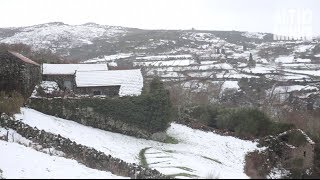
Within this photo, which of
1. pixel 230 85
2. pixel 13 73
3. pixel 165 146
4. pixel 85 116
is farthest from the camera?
pixel 230 85

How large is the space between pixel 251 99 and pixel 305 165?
44.1 meters

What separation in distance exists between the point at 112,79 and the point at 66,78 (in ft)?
18.0

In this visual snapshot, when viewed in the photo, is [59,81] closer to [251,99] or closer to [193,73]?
[251,99]

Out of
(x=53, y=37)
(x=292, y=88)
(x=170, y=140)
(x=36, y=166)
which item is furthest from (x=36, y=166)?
(x=53, y=37)

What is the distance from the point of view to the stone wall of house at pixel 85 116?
33.9 meters

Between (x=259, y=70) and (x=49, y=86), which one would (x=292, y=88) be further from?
(x=49, y=86)

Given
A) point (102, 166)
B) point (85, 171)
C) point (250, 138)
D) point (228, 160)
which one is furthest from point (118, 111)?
point (85, 171)

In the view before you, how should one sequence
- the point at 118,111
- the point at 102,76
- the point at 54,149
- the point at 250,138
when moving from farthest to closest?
the point at 102,76 < the point at 250,138 < the point at 118,111 < the point at 54,149

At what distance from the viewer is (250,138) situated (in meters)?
39.2

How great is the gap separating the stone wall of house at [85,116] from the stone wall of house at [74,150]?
8.32 m

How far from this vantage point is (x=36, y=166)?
16500mm

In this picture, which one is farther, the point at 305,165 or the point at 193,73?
the point at 193,73

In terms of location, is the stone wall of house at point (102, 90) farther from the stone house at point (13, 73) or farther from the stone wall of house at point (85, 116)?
the stone house at point (13, 73)

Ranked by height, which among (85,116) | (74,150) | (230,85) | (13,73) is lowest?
(230,85)
